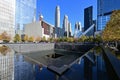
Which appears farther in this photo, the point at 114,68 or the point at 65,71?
the point at 65,71

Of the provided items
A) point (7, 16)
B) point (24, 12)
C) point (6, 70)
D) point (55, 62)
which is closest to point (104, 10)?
point (7, 16)

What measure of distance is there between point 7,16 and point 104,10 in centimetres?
6453

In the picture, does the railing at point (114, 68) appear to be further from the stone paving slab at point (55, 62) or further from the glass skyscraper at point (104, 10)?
the glass skyscraper at point (104, 10)

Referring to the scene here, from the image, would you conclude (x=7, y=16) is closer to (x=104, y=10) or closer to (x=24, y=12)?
(x=24, y=12)

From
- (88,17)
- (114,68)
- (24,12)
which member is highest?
(24,12)

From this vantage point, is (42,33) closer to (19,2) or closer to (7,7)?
(7,7)

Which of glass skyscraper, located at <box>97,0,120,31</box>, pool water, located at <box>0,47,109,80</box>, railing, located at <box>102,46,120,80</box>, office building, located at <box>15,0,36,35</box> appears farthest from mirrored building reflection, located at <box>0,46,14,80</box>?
office building, located at <box>15,0,36,35</box>

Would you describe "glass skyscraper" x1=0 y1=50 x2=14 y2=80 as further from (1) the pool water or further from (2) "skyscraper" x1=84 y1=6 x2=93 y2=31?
(2) "skyscraper" x1=84 y1=6 x2=93 y2=31

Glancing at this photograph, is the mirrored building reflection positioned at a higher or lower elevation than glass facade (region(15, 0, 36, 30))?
lower

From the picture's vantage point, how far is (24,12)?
130375mm

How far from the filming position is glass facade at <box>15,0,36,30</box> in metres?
123

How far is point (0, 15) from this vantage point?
72.5 metres

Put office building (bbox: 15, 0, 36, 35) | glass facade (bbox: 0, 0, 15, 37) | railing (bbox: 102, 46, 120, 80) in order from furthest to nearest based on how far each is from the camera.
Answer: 1. office building (bbox: 15, 0, 36, 35)
2. glass facade (bbox: 0, 0, 15, 37)
3. railing (bbox: 102, 46, 120, 80)

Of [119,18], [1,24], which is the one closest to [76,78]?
[119,18]
